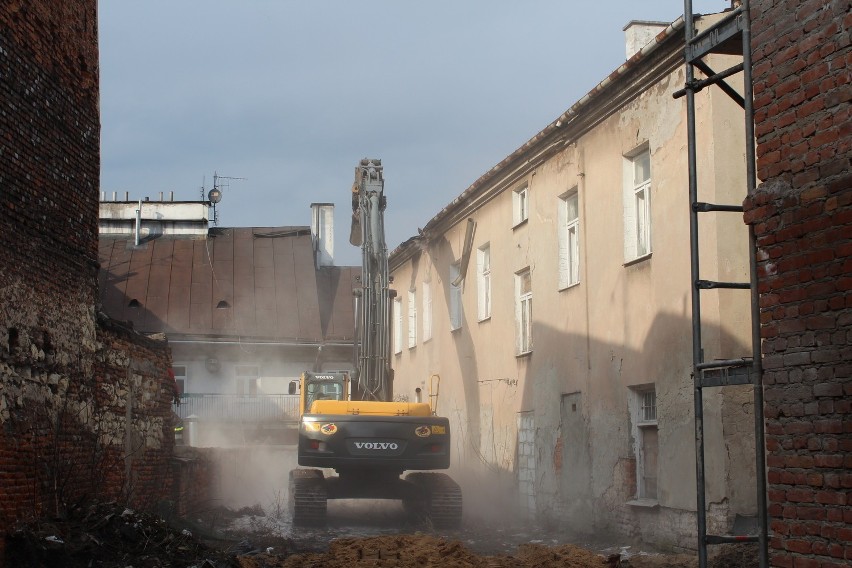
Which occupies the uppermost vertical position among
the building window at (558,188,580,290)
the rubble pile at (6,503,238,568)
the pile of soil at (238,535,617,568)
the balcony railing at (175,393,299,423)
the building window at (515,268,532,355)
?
the building window at (558,188,580,290)

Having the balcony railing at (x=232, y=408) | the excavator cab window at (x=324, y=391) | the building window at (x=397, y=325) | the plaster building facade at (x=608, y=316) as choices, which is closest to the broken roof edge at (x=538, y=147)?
the plaster building facade at (x=608, y=316)

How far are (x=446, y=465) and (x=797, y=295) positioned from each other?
448 inches

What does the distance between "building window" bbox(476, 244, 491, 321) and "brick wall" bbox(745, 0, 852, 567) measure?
16.0 meters

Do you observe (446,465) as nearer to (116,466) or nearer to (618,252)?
(618,252)

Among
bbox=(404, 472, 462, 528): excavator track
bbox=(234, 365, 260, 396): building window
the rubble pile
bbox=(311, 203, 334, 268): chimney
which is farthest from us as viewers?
bbox=(311, 203, 334, 268): chimney

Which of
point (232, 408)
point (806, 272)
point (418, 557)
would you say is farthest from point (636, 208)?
point (232, 408)

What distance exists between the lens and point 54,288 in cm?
1082

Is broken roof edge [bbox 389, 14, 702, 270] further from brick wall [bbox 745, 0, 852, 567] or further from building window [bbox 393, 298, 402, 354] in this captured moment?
brick wall [bbox 745, 0, 852, 567]

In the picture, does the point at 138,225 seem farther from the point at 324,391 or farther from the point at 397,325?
the point at 324,391

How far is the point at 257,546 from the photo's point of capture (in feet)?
44.0

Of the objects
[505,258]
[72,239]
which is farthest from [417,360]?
[72,239]

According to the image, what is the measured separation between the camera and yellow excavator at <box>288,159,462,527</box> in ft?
54.2

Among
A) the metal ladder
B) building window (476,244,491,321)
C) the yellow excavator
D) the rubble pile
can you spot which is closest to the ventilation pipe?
building window (476,244,491,321)

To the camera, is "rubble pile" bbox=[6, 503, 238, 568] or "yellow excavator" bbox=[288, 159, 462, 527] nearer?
"rubble pile" bbox=[6, 503, 238, 568]
